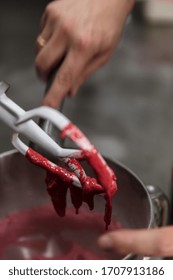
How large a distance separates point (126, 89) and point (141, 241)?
581 millimetres

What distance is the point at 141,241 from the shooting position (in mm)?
523

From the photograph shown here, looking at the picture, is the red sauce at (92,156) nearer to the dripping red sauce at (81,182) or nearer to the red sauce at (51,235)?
the dripping red sauce at (81,182)

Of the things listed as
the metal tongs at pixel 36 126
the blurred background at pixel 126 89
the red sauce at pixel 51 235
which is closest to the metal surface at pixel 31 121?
the metal tongs at pixel 36 126

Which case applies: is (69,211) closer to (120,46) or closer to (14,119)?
(14,119)

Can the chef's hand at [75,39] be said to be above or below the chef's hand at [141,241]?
above

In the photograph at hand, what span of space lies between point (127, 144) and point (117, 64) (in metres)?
0.22

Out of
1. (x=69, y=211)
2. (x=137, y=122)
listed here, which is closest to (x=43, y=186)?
(x=69, y=211)

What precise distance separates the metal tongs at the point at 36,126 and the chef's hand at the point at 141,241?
80 millimetres

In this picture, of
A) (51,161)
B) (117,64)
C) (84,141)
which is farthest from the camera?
(117,64)

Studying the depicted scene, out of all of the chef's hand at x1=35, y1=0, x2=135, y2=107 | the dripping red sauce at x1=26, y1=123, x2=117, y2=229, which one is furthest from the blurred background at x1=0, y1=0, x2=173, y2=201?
the dripping red sauce at x1=26, y1=123, x2=117, y2=229

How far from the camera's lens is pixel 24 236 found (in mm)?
699

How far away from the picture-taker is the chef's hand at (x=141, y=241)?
20.6 inches

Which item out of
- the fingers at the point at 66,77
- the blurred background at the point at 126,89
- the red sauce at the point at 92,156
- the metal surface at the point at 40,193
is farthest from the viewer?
the blurred background at the point at 126,89

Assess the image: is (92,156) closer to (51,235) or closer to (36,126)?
(36,126)
